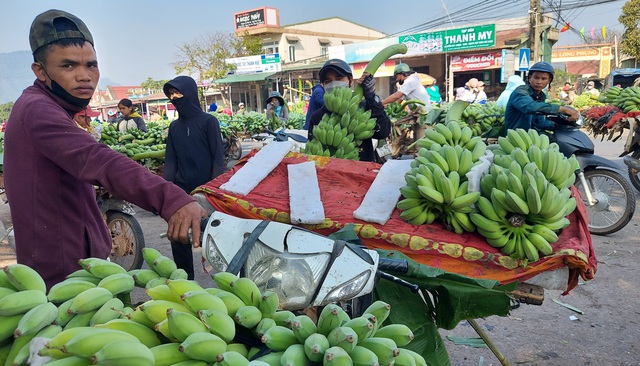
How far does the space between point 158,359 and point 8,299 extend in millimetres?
376

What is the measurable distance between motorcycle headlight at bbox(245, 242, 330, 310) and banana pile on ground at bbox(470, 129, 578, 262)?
1272 mm

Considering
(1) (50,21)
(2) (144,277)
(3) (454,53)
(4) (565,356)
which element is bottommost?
(4) (565,356)

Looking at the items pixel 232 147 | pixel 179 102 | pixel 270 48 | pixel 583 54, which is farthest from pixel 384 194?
pixel 583 54

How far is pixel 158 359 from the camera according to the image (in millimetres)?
817

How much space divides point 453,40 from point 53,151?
81.5ft

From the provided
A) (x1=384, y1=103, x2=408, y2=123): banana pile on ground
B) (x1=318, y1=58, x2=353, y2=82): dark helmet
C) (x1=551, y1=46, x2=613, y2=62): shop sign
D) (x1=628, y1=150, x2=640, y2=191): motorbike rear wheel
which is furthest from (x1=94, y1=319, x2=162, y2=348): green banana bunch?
(x1=551, y1=46, x2=613, y2=62): shop sign

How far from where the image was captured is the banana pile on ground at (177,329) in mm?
787

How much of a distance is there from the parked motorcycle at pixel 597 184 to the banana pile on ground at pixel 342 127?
7.11ft

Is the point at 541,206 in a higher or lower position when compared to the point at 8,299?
lower

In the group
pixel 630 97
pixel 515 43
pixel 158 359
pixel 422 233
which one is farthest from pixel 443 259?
pixel 515 43

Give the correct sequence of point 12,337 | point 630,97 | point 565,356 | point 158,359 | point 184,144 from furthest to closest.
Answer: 1. point 630,97
2. point 184,144
3. point 565,356
4. point 12,337
5. point 158,359

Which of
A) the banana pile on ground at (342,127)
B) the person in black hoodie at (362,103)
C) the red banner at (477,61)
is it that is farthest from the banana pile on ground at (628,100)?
the red banner at (477,61)

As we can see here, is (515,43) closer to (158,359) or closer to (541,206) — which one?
(541,206)

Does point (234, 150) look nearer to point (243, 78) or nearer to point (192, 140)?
point (192, 140)
